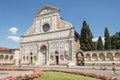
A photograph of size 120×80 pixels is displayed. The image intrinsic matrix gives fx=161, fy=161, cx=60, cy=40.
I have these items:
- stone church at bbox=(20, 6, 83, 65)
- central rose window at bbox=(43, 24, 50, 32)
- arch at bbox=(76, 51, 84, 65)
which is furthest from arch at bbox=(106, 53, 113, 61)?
central rose window at bbox=(43, 24, 50, 32)

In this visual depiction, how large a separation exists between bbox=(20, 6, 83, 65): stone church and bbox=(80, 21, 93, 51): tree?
166cm

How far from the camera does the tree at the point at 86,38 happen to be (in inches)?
1715

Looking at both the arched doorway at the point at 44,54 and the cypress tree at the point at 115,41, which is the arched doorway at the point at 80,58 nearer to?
the cypress tree at the point at 115,41

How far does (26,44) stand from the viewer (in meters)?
52.8

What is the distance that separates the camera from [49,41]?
46875 millimetres

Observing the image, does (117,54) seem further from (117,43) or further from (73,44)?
(73,44)

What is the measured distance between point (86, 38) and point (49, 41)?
421 inches

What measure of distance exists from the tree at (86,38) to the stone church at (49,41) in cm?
166

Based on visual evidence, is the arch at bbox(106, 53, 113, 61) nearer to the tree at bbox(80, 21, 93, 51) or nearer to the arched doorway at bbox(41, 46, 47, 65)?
the tree at bbox(80, 21, 93, 51)

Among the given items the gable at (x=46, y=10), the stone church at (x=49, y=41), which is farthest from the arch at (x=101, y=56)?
the gable at (x=46, y=10)

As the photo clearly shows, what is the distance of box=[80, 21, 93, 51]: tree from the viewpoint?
4356 centimetres

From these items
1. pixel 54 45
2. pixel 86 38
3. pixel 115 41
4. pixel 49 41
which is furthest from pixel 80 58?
pixel 115 41

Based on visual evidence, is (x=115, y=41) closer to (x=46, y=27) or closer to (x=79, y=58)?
(x=79, y=58)

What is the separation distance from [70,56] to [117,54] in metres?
11.5
